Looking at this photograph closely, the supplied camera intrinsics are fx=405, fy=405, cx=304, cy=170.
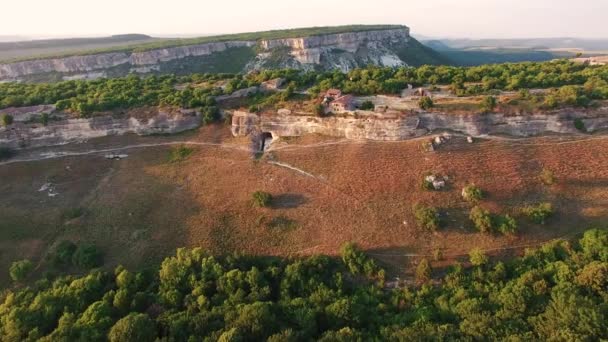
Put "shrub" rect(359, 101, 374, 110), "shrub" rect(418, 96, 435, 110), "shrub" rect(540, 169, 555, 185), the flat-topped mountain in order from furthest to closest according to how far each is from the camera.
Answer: the flat-topped mountain → "shrub" rect(359, 101, 374, 110) → "shrub" rect(418, 96, 435, 110) → "shrub" rect(540, 169, 555, 185)

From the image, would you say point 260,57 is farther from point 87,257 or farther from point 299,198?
point 87,257

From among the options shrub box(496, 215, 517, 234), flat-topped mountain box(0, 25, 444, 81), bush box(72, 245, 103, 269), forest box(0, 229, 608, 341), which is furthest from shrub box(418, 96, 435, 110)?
flat-topped mountain box(0, 25, 444, 81)

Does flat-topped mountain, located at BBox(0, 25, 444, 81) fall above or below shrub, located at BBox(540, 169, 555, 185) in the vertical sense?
above

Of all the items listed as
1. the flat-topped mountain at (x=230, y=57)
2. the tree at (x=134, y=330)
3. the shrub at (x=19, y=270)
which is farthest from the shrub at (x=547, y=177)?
the flat-topped mountain at (x=230, y=57)

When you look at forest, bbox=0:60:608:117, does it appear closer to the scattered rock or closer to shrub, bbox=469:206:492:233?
the scattered rock

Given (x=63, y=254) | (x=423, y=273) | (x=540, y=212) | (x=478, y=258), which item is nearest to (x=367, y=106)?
Result: (x=540, y=212)

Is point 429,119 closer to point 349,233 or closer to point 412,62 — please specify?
point 349,233
